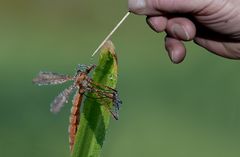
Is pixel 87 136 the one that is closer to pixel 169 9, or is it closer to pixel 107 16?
pixel 169 9

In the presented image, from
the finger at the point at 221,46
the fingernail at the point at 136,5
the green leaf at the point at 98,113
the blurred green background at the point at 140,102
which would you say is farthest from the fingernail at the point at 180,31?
the blurred green background at the point at 140,102

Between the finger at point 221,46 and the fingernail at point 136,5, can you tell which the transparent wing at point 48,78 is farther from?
the finger at point 221,46

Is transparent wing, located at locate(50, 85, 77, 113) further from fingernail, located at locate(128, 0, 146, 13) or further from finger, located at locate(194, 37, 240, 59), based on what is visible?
finger, located at locate(194, 37, 240, 59)

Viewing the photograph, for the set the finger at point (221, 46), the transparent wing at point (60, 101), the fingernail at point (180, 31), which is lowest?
the transparent wing at point (60, 101)

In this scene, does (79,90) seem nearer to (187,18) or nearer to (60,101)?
(60,101)

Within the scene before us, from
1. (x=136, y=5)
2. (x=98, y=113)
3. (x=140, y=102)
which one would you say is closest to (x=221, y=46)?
(x=136, y=5)

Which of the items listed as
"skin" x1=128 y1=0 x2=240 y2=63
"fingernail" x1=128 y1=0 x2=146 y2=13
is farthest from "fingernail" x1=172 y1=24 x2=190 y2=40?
"fingernail" x1=128 y1=0 x2=146 y2=13

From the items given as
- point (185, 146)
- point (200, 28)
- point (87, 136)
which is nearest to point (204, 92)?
point (185, 146)
